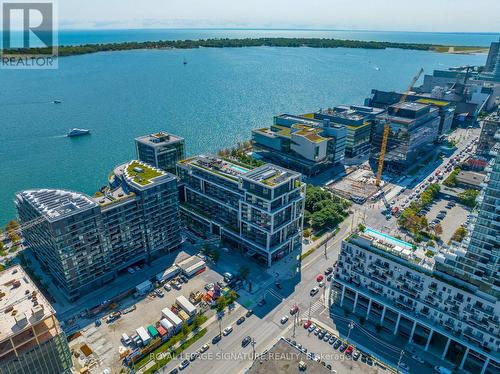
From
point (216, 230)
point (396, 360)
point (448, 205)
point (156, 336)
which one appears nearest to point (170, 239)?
point (216, 230)

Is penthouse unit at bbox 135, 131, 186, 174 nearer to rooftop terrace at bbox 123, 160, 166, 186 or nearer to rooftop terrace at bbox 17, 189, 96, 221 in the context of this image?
rooftop terrace at bbox 123, 160, 166, 186

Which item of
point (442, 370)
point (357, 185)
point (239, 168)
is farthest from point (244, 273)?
point (357, 185)

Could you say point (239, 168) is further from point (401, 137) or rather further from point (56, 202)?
point (401, 137)

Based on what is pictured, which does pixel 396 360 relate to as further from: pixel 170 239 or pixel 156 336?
pixel 170 239

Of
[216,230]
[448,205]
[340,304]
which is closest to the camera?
[340,304]

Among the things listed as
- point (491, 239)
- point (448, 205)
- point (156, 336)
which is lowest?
point (156, 336)

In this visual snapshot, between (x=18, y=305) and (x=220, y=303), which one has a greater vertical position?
(x=18, y=305)
